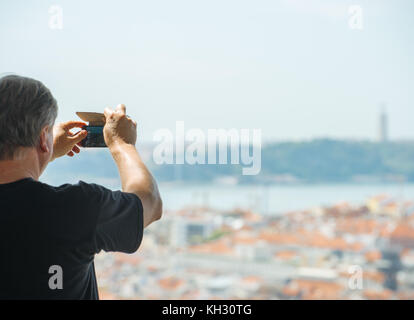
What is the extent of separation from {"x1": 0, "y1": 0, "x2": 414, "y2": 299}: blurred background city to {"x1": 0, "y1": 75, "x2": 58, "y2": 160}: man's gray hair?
1.77 feet

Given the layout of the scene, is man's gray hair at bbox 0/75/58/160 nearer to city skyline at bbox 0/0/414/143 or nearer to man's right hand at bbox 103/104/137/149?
man's right hand at bbox 103/104/137/149

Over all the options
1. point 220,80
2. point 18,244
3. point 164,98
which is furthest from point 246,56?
point 18,244

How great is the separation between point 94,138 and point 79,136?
0.12 ft

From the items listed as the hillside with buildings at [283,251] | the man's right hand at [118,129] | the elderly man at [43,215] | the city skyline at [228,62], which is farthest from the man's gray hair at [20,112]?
the hillside with buildings at [283,251]

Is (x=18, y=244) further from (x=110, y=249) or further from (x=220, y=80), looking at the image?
(x=220, y=80)

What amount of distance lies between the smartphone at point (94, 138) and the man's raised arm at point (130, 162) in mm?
60

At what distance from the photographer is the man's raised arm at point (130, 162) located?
81 centimetres

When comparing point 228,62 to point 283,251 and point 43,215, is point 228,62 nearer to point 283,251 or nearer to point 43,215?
point 283,251

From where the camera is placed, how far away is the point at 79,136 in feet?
3.31

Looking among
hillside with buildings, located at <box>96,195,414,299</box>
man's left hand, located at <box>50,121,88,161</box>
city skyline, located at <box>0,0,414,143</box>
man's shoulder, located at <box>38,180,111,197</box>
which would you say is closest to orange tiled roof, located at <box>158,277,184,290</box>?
hillside with buildings, located at <box>96,195,414,299</box>

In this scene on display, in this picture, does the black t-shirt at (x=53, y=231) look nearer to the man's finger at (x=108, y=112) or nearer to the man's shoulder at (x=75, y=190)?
the man's shoulder at (x=75, y=190)

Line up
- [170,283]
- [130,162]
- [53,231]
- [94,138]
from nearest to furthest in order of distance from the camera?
[53,231], [130,162], [94,138], [170,283]

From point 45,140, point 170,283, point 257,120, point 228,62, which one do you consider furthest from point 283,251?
point 45,140
